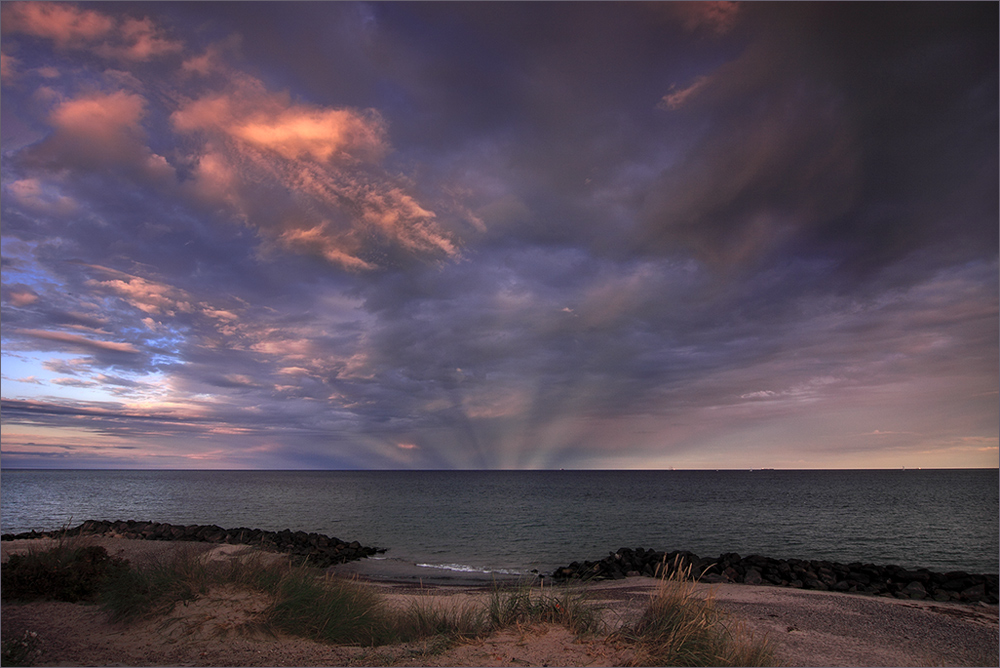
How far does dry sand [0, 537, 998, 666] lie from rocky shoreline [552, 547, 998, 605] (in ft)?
18.0

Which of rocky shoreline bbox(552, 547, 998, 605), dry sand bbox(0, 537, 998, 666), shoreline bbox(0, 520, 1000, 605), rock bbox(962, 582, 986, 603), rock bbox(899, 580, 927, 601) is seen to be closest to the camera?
dry sand bbox(0, 537, 998, 666)

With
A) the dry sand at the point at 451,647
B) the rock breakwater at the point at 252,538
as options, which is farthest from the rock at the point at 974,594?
the rock breakwater at the point at 252,538

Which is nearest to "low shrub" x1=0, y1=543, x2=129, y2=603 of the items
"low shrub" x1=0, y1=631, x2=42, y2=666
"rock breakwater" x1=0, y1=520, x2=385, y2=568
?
"low shrub" x1=0, y1=631, x2=42, y2=666

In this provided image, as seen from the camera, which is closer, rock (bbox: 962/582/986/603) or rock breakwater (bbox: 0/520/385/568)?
rock (bbox: 962/582/986/603)

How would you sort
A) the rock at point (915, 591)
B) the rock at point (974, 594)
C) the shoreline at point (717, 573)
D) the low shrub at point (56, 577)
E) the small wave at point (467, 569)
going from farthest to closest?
the small wave at point (467, 569)
the shoreline at point (717, 573)
the rock at point (915, 591)
the rock at point (974, 594)
the low shrub at point (56, 577)

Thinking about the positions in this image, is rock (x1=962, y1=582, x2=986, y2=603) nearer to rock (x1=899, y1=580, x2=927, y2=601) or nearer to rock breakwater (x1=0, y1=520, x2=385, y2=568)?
rock (x1=899, y1=580, x2=927, y2=601)

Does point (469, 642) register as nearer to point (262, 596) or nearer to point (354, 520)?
point (262, 596)

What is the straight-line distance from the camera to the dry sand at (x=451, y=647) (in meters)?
7.30

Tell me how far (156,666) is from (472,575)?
18025 mm

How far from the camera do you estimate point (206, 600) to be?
353 inches

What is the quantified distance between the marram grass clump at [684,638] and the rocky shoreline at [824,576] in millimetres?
12013

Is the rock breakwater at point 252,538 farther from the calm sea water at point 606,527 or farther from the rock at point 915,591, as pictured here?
the rock at point 915,591

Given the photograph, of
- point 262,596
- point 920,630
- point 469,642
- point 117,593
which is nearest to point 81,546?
point 117,593

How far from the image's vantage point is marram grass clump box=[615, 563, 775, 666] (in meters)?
6.73
